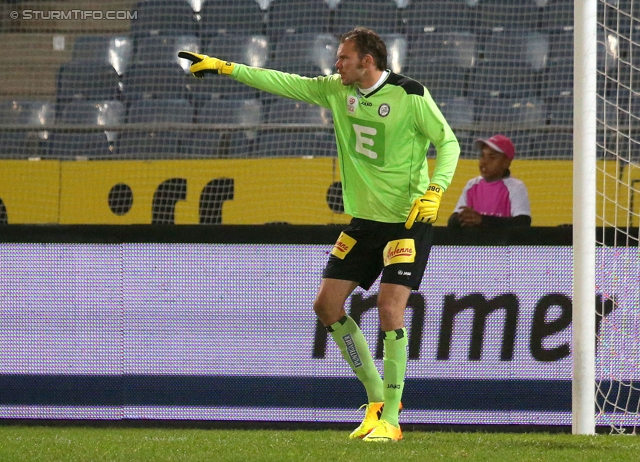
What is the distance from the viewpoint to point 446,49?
28.1 ft

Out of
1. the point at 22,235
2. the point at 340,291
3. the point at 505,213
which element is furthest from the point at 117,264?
the point at 505,213

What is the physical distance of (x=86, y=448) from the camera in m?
4.42

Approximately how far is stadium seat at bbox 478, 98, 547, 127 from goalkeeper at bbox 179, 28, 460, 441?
3424mm

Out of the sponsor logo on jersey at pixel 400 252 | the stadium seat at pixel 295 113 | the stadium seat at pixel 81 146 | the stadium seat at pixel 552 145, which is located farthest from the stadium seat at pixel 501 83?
the sponsor logo on jersey at pixel 400 252

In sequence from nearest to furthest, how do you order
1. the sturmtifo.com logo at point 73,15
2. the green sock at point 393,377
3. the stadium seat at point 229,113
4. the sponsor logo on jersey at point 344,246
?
the green sock at point 393,377 < the sponsor logo on jersey at point 344,246 < the stadium seat at point 229,113 < the sturmtifo.com logo at point 73,15

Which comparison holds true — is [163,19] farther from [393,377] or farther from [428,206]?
[393,377]

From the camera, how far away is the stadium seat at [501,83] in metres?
8.32

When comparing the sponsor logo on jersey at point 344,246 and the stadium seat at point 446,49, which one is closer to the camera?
the sponsor logo on jersey at point 344,246

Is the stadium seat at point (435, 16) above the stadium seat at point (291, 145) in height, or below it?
above

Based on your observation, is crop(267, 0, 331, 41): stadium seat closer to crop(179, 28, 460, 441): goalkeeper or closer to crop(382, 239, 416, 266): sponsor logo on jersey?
crop(179, 28, 460, 441): goalkeeper

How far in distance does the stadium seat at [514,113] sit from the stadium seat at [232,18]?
2267 millimetres

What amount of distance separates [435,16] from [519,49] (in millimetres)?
870

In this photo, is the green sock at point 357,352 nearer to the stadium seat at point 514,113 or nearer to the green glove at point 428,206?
the green glove at point 428,206

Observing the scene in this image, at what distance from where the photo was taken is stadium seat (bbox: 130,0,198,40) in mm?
9273
